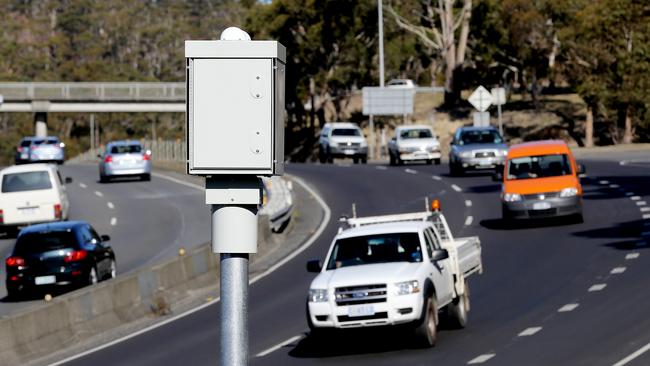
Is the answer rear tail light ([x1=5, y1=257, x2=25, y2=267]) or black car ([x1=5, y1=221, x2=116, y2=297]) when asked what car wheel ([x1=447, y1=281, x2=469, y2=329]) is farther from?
rear tail light ([x1=5, y1=257, x2=25, y2=267])

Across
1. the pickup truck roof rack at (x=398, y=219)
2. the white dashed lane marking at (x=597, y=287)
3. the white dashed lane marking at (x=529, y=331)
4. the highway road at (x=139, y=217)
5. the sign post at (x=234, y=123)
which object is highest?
the sign post at (x=234, y=123)

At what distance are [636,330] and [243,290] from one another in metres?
12.9

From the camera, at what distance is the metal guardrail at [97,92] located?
96.3 meters

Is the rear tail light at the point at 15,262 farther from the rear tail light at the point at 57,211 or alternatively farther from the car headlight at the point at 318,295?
the rear tail light at the point at 57,211

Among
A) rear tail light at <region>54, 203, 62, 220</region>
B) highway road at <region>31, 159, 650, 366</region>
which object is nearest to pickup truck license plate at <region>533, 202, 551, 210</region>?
highway road at <region>31, 159, 650, 366</region>

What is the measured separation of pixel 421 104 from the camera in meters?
105

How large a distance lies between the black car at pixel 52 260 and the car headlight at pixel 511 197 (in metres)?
10.4

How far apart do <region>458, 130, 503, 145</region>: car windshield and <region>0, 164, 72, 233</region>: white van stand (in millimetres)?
15532

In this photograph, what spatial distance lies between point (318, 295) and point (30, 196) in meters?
23.2

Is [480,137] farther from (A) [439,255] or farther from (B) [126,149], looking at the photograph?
(A) [439,255]

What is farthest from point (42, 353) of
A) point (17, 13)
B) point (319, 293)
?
Answer: point (17, 13)

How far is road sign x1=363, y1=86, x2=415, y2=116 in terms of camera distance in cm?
8250

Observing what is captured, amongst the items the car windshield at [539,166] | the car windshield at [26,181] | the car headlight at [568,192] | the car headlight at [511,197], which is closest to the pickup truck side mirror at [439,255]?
the car headlight at [568,192]

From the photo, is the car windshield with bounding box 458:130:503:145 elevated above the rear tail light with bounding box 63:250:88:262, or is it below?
above
